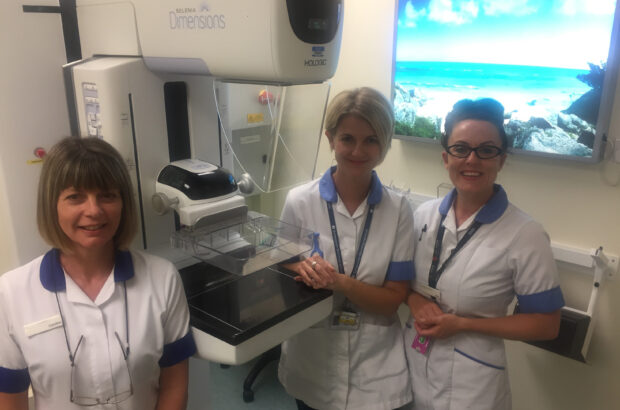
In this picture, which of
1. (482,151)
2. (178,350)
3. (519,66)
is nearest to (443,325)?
(482,151)

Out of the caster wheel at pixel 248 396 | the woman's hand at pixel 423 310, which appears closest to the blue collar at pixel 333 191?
the woman's hand at pixel 423 310

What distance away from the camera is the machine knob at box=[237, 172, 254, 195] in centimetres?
141

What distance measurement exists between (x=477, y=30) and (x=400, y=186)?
831 mm

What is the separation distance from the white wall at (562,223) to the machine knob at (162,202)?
4.72ft

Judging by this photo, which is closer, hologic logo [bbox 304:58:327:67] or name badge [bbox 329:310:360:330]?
hologic logo [bbox 304:58:327:67]

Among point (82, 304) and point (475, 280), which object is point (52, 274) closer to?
point (82, 304)

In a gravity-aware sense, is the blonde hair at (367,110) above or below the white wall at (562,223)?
above

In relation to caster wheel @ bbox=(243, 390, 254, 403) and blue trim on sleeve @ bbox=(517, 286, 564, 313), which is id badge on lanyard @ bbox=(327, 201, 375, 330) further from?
caster wheel @ bbox=(243, 390, 254, 403)

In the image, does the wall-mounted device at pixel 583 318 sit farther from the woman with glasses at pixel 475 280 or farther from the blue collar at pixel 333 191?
the blue collar at pixel 333 191

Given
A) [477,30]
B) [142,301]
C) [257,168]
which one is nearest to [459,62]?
[477,30]

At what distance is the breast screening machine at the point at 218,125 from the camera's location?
1.06m

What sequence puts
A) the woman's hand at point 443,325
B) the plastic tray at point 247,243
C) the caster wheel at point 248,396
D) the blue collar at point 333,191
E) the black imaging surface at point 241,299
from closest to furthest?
the black imaging surface at point 241,299
the plastic tray at point 247,243
the woman's hand at point 443,325
the blue collar at point 333,191
the caster wheel at point 248,396

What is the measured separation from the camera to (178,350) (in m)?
1.13

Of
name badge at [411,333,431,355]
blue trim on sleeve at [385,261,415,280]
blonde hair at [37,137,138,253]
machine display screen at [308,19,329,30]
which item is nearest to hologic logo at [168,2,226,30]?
machine display screen at [308,19,329,30]
